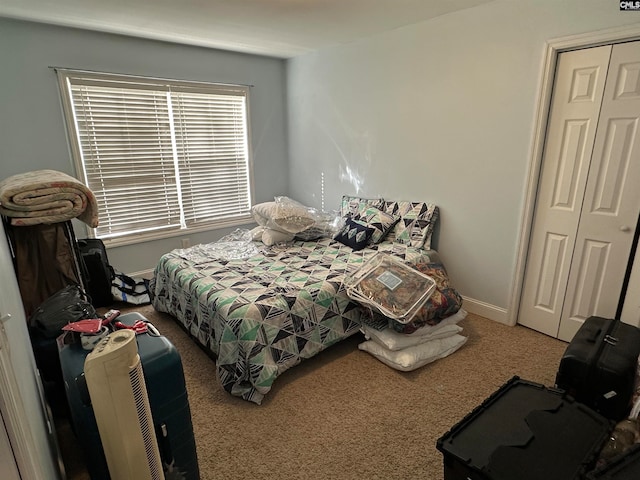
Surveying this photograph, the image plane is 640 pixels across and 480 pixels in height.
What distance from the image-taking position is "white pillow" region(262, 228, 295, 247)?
3342 millimetres

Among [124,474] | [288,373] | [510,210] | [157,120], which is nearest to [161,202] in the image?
[157,120]

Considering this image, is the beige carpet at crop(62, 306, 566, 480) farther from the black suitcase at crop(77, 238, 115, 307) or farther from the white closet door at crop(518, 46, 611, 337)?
the black suitcase at crop(77, 238, 115, 307)

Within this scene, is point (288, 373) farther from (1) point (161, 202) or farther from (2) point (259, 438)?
(1) point (161, 202)

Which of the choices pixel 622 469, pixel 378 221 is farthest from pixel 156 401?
pixel 378 221

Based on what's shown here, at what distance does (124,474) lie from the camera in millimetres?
1184

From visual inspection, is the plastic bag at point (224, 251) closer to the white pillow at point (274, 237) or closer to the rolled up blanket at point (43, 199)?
the white pillow at point (274, 237)

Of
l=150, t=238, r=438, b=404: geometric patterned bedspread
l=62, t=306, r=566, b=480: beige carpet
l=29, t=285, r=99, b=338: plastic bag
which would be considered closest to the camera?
l=62, t=306, r=566, b=480: beige carpet

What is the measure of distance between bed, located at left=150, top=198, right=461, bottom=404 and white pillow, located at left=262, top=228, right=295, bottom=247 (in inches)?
0.8

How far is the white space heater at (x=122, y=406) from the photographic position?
1.09m

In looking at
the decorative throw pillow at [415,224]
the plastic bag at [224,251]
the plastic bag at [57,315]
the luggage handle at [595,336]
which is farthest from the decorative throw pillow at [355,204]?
the plastic bag at [57,315]

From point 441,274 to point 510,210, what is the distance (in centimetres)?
76

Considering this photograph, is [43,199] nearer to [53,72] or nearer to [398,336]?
[53,72]

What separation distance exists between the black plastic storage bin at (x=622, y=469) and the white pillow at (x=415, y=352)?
127cm

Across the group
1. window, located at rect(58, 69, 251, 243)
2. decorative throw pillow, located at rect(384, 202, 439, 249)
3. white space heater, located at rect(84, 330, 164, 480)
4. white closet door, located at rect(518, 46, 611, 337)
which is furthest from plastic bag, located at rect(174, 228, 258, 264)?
white closet door, located at rect(518, 46, 611, 337)
